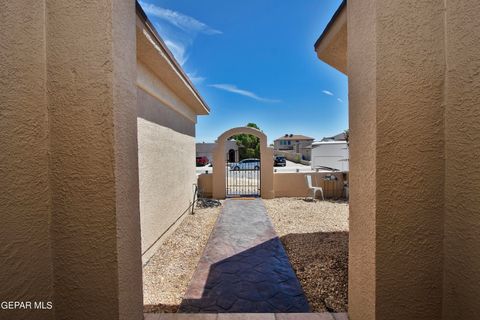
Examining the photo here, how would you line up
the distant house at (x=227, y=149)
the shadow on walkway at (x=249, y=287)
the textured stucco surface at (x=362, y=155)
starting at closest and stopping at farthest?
the textured stucco surface at (x=362, y=155), the shadow on walkway at (x=249, y=287), the distant house at (x=227, y=149)

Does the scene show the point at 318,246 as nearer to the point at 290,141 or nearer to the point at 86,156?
the point at 86,156

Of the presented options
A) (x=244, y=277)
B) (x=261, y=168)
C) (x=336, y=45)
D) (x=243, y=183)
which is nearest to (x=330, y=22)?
(x=336, y=45)

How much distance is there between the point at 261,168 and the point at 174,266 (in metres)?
7.49

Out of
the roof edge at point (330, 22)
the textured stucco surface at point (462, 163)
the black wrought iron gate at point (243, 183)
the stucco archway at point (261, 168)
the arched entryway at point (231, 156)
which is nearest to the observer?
the textured stucco surface at point (462, 163)

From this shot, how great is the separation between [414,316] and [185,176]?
7.36 metres

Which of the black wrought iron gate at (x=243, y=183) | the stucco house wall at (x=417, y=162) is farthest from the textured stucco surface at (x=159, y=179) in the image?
the black wrought iron gate at (x=243, y=183)

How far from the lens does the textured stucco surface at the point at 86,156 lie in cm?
160

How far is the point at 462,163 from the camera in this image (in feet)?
5.10

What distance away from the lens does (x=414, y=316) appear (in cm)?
172

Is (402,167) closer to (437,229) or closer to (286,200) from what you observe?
(437,229)

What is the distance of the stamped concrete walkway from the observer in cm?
318

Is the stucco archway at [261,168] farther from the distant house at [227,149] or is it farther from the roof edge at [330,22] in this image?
the distant house at [227,149]

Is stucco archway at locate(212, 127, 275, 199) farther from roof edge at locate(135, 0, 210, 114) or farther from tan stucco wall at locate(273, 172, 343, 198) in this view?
roof edge at locate(135, 0, 210, 114)

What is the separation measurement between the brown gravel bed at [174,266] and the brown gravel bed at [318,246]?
2085mm
